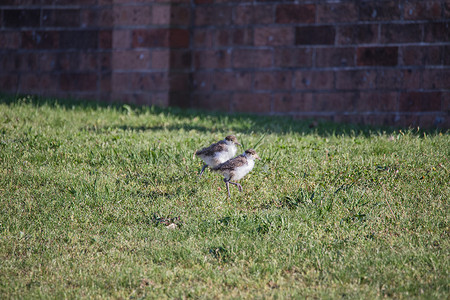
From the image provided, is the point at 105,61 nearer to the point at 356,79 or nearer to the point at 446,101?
the point at 356,79

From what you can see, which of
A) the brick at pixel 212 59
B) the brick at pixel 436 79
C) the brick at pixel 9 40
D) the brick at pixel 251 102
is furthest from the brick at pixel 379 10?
the brick at pixel 9 40

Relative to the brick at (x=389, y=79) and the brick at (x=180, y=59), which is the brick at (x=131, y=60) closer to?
the brick at (x=180, y=59)

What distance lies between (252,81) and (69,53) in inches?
147

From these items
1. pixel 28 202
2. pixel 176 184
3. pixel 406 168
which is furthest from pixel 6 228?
pixel 406 168

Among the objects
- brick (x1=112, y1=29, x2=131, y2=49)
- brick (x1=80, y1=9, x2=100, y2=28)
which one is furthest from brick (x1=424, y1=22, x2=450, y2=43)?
brick (x1=80, y1=9, x2=100, y2=28)

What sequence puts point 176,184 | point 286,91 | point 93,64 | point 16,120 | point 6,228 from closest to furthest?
point 6,228
point 176,184
point 16,120
point 286,91
point 93,64

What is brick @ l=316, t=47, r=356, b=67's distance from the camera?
29.7 ft

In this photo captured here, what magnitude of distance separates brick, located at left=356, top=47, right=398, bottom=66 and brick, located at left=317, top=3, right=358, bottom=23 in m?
0.60

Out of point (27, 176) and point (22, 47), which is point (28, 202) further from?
point (22, 47)

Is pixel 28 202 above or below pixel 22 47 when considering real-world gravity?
below

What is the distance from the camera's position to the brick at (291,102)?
934cm

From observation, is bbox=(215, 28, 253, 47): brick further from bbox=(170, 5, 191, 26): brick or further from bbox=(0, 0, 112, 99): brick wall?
bbox=(0, 0, 112, 99): brick wall

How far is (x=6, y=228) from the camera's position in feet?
15.5

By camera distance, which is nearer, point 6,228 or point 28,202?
point 6,228
